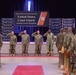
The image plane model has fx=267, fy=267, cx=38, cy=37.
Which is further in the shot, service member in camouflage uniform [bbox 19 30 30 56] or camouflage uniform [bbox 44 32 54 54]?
camouflage uniform [bbox 44 32 54 54]

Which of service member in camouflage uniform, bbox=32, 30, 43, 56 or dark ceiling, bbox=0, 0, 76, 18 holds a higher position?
dark ceiling, bbox=0, 0, 76, 18

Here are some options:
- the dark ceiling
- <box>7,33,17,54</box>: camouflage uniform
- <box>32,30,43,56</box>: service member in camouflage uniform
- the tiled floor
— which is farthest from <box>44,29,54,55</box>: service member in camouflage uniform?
the dark ceiling

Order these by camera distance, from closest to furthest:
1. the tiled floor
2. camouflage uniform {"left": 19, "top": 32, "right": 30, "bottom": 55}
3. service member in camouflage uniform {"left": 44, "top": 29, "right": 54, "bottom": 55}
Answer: the tiled floor
camouflage uniform {"left": 19, "top": 32, "right": 30, "bottom": 55}
service member in camouflage uniform {"left": 44, "top": 29, "right": 54, "bottom": 55}

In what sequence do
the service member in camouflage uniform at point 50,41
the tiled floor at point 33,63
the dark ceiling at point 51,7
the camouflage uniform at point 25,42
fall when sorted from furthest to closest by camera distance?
the dark ceiling at point 51,7
the service member in camouflage uniform at point 50,41
the camouflage uniform at point 25,42
the tiled floor at point 33,63

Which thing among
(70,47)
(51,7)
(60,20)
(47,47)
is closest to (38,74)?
(70,47)

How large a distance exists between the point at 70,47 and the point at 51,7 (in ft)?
39.7

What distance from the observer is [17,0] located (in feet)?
68.3

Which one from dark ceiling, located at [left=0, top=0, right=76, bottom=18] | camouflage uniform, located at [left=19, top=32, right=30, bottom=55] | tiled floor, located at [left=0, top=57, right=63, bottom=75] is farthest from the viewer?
dark ceiling, located at [left=0, top=0, right=76, bottom=18]

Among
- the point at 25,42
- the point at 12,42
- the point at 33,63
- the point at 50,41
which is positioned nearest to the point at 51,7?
the point at 50,41

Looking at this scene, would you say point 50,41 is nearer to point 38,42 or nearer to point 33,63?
point 38,42

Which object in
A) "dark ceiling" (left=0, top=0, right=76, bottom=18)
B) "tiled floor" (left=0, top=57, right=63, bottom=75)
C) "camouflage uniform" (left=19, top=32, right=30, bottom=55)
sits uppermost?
"dark ceiling" (left=0, top=0, right=76, bottom=18)

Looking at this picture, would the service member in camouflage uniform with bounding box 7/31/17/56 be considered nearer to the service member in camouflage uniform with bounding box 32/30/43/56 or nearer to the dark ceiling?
the service member in camouflage uniform with bounding box 32/30/43/56

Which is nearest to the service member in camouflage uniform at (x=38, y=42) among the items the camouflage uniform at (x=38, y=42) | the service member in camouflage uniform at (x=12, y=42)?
the camouflage uniform at (x=38, y=42)

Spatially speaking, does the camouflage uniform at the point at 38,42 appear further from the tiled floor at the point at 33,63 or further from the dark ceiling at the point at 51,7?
the dark ceiling at the point at 51,7
